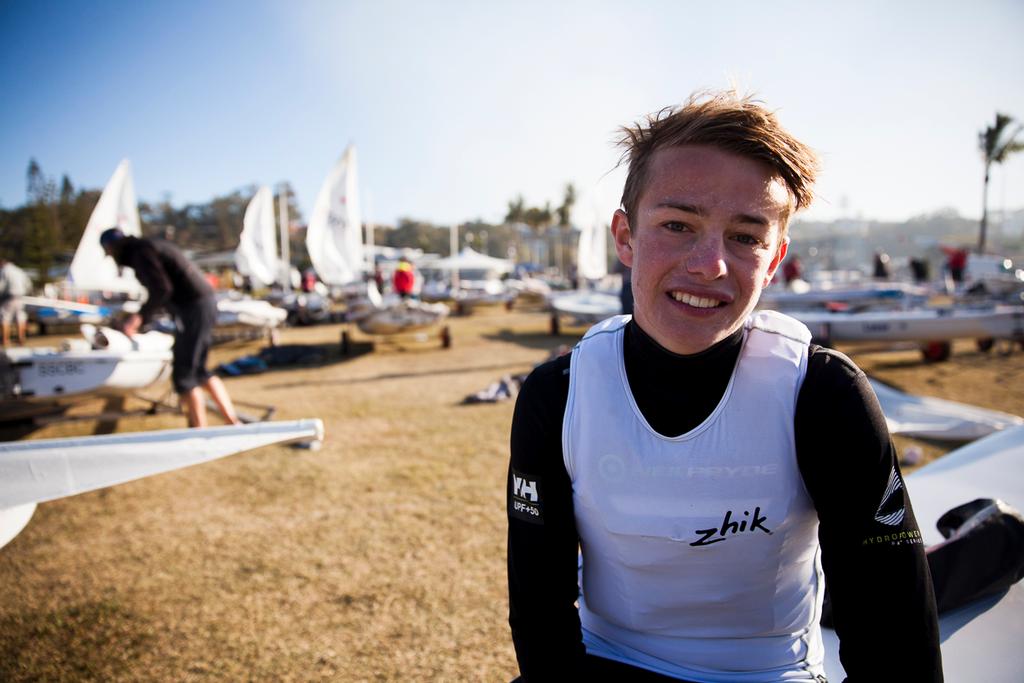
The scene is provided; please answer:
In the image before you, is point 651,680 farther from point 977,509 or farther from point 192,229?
point 192,229

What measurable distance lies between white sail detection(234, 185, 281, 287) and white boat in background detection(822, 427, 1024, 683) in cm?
2000

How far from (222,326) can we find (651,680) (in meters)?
12.6

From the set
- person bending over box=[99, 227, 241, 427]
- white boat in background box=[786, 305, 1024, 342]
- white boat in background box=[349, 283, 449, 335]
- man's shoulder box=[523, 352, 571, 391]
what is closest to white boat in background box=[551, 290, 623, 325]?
white boat in background box=[349, 283, 449, 335]

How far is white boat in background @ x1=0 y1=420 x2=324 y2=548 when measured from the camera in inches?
57.2

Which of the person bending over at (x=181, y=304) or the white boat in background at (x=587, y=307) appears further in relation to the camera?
the white boat in background at (x=587, y=307)

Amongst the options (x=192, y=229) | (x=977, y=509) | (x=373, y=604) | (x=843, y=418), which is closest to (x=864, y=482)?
(x=843, y=418)

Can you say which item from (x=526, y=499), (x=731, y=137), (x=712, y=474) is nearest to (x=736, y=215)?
(x=731, y=137)

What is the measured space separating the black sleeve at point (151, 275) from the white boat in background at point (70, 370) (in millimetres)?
1207

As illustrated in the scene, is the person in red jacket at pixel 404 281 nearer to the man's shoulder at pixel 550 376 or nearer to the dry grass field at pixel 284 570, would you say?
the dry grass field at pixel 284 570

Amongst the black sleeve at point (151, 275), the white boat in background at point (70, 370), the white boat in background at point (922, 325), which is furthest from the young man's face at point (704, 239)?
the white boat in background at point (922, 325)

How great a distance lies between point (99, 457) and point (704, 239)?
182cm

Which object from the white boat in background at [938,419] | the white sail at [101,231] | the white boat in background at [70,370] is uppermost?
the white sail at [101,231]

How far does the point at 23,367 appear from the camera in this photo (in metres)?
5.00

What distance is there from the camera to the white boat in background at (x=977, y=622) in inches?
52.2
